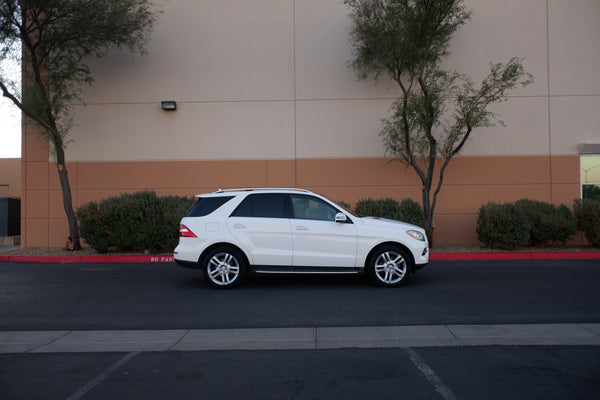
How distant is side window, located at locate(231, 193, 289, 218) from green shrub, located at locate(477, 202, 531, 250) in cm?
706

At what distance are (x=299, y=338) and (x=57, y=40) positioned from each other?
482 inches

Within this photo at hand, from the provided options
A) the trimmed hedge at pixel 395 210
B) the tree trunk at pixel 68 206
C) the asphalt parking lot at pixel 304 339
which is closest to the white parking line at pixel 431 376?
the asphalt parking lot at pixel 304 339

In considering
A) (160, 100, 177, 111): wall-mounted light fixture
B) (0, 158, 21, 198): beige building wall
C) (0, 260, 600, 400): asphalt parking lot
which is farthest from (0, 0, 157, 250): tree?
(0, 158, 21, 198): beige building wall

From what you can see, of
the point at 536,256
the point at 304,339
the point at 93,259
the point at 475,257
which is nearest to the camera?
the point at 304,339

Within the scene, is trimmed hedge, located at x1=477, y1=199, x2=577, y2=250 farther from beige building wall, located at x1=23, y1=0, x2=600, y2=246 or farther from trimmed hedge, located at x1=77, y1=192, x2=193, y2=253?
trimmed hedge, located at x1=77, y1=192, x2=193, y2=253

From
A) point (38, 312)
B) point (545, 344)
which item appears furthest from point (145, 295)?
point (545, 344)

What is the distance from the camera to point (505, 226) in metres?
12.6

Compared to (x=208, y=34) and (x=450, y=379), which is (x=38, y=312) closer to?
(x=450, y=379)

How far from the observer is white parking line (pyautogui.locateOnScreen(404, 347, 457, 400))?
388 centimetres

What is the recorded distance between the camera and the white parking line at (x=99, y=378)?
13.0 ft

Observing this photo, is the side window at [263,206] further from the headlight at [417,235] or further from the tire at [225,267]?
the headlight at [417,235]

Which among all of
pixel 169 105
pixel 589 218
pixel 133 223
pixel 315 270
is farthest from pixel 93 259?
pixel 589 218

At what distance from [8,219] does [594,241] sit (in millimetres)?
19628

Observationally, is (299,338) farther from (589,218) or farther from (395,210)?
(589,218)
